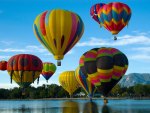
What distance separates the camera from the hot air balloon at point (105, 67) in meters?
46.5

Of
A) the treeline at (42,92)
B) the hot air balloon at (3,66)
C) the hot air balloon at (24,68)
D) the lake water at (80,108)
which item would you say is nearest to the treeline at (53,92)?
the treeline at (42,92)

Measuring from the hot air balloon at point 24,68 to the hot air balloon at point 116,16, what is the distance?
529 inches

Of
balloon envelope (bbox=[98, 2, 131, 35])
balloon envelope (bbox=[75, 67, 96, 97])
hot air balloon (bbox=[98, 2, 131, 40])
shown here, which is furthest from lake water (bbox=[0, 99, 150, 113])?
balloon envelope (bbox=[98, 2, 131, 35])

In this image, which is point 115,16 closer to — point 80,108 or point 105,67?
point 105,67

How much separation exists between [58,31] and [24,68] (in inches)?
517

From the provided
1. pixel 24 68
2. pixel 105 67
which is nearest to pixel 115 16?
pixel 105 67

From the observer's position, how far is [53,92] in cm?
16725

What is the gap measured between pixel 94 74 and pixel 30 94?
124200mm

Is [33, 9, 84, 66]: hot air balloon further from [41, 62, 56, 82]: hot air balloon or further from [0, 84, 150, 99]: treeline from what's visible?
[0, 84, 150, 99]: treeline

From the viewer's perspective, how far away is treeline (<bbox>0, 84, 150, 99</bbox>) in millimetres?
166500

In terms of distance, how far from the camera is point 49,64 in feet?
278

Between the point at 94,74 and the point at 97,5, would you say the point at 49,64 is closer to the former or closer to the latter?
the point at 97,5

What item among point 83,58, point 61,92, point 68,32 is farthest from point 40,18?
point 61,92

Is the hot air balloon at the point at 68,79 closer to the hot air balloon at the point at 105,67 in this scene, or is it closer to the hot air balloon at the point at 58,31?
the hot air balloon at the point at 105,67
